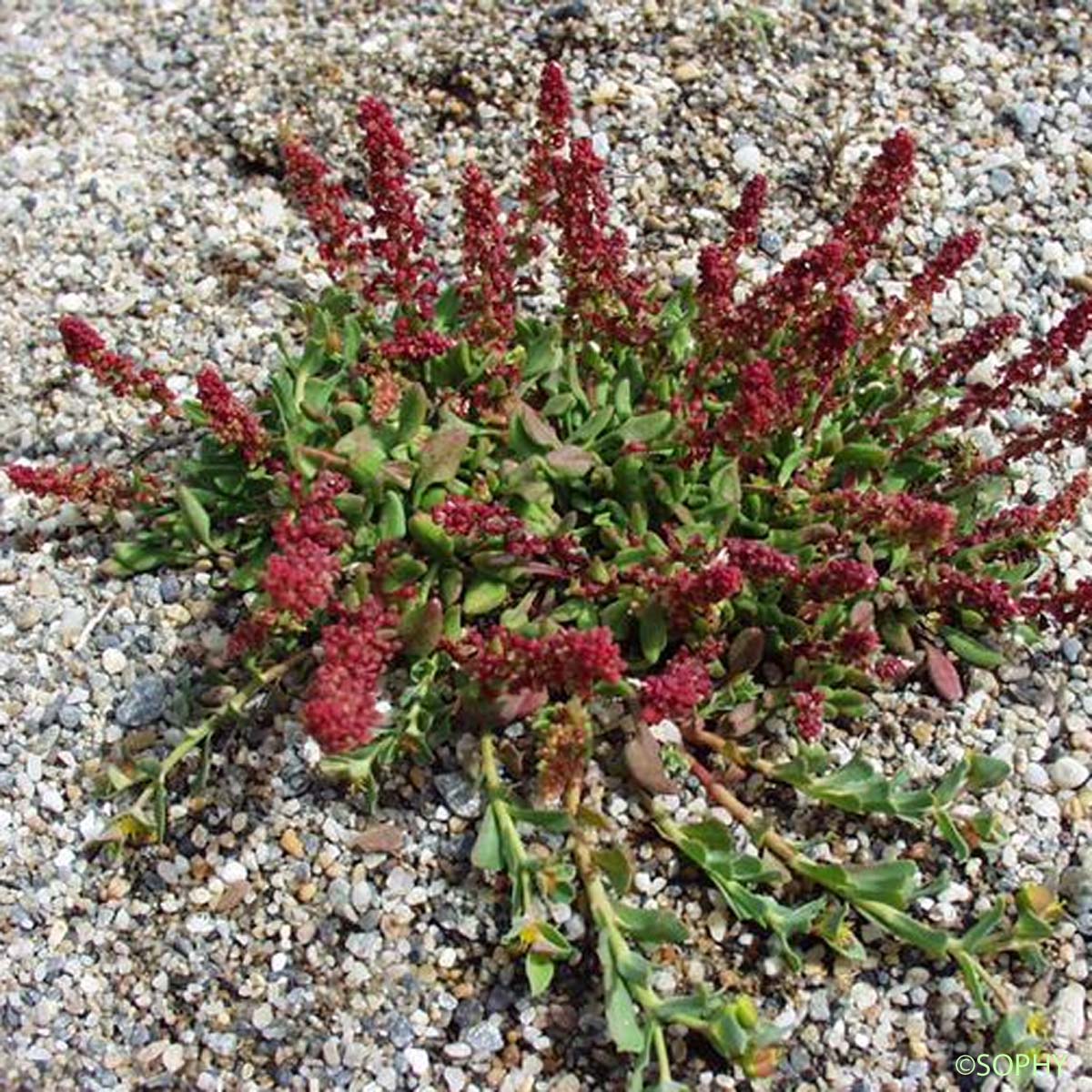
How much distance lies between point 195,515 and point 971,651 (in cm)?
201

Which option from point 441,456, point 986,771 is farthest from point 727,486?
point 986,771

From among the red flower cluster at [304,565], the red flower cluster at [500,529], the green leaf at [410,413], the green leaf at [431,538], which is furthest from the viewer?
the green leaf at [410,413]

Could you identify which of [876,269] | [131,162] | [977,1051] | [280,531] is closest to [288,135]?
[131,162]

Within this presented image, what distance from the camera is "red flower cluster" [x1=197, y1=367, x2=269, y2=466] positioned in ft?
12.0

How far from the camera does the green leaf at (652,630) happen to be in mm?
3785

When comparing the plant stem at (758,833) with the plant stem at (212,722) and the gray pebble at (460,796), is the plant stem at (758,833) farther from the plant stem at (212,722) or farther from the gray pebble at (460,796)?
the plant stem at (212,722)

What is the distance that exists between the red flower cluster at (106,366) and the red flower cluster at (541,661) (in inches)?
40.3

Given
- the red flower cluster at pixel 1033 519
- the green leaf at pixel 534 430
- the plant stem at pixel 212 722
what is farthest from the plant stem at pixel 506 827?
the red flower cluster at pixel 1033 519

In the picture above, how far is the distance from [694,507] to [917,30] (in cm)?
250

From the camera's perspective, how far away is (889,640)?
3.97m

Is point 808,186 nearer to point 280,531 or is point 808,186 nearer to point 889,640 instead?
point 889,640

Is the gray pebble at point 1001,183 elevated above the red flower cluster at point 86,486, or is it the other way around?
the gray pebble at point 1001,183

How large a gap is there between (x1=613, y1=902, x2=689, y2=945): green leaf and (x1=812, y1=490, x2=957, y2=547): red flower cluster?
1.01 meters

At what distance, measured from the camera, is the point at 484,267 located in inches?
157
